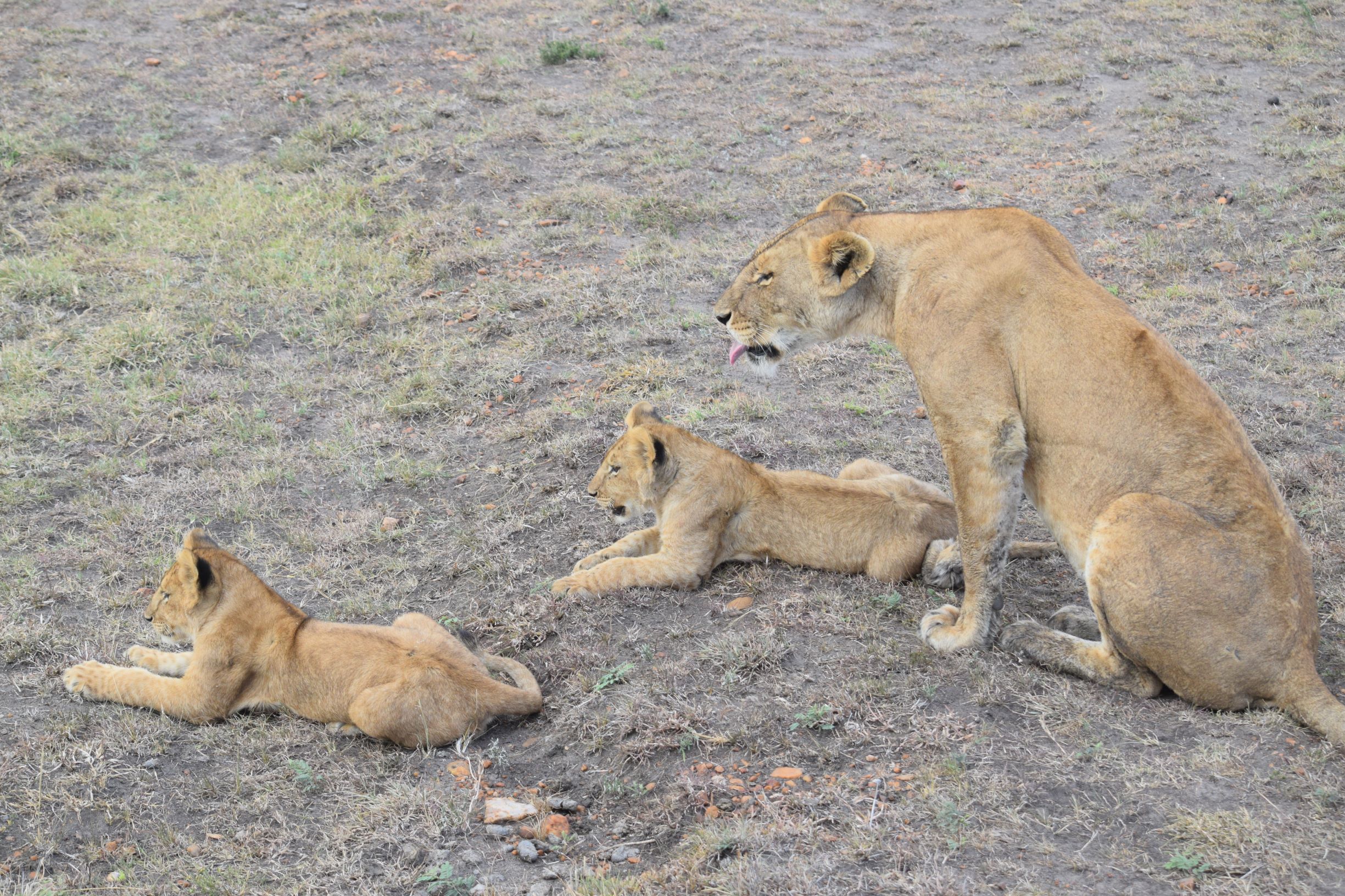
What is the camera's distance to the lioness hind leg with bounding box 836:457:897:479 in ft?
22.9

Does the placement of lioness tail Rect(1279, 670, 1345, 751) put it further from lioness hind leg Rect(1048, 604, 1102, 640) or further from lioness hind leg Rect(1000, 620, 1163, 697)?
lioness hind leg Rect(1048, 604, 1102, 640)

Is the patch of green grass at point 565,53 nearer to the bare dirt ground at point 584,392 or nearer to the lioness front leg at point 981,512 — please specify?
the bare dirt ground at point 584,392

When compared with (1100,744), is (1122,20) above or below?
above

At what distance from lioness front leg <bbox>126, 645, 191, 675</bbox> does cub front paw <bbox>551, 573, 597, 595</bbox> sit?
192 cm

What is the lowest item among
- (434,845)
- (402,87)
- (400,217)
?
(434,845)

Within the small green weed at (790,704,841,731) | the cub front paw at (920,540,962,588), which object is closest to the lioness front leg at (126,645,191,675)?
the small green weed at (790,704,841,731)

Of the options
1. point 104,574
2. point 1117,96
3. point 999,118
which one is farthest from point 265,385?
point 1117,96

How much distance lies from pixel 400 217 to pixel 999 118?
22.5 ft

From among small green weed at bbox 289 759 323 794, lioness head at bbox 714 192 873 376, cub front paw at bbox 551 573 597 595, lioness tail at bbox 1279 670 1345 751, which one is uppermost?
lioness head at bbox 714 192 873 376

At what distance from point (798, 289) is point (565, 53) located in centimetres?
1040

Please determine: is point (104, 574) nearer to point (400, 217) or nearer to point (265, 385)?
point (265, 385)

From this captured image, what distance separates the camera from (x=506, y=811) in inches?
188

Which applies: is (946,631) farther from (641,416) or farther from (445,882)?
(445,882)

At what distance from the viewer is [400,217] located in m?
11.6
